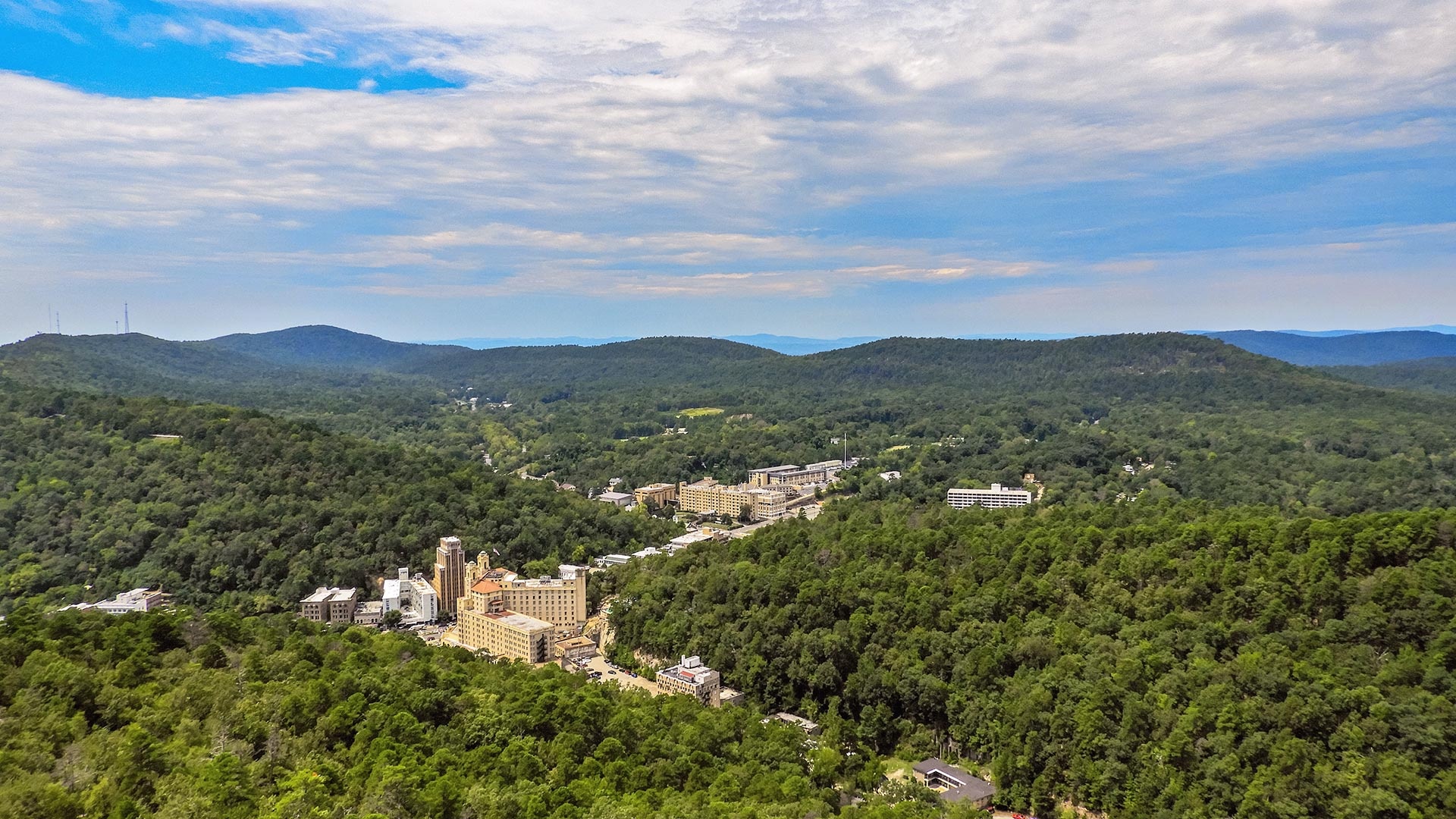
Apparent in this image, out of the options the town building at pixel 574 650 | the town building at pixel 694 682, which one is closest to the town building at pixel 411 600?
the town building at pixel 574 650

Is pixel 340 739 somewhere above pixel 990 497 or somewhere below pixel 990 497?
below

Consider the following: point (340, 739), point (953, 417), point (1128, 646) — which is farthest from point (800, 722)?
point (953, 417)

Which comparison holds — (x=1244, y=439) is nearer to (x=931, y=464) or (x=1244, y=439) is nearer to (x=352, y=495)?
(x=931, y=464)

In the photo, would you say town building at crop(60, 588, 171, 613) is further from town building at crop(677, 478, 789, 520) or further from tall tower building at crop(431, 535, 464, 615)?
town building at crop(677, 478, 789, 520)

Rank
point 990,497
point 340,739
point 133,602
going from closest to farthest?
point 340,739, point 133,602, point 990,497

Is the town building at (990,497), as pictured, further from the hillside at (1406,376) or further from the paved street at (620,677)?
the hillside at (1406,376)

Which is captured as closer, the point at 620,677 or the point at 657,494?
the point at 620,677

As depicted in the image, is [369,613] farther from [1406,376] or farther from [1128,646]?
[1406,376]
